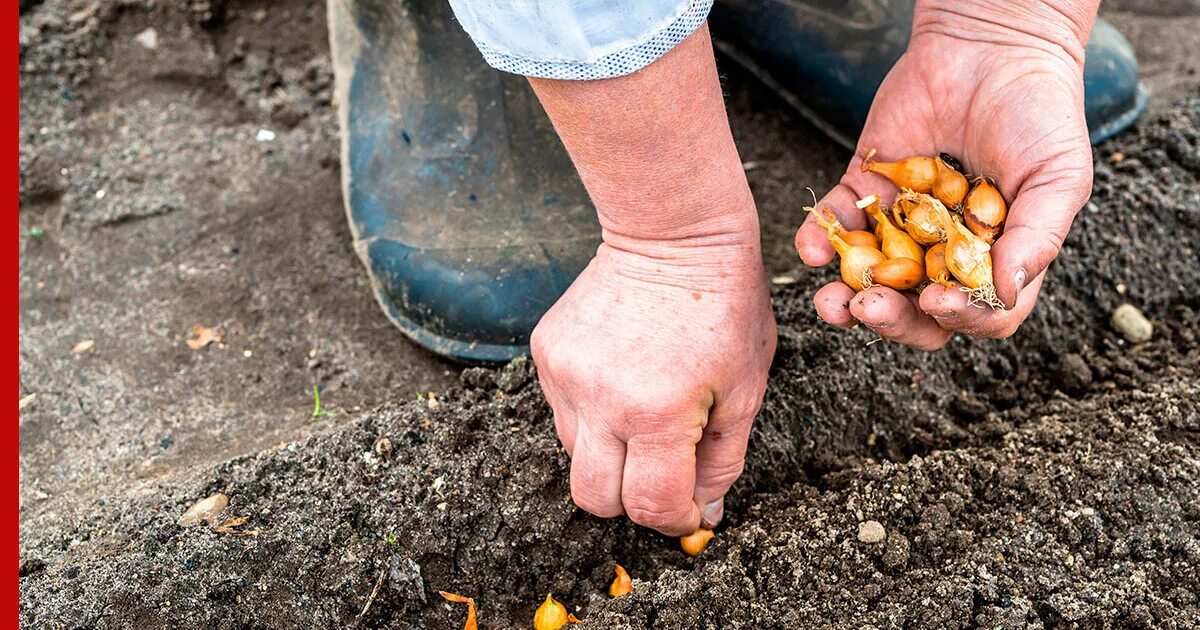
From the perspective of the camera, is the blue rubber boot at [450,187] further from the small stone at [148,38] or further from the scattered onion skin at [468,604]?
the small stone at [148,38]

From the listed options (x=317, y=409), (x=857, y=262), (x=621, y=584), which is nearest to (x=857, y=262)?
(x=857, y=262)

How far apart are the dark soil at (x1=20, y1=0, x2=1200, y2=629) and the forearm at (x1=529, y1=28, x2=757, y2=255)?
0.34 meters

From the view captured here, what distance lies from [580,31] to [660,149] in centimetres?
16

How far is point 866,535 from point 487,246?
0.74 meters

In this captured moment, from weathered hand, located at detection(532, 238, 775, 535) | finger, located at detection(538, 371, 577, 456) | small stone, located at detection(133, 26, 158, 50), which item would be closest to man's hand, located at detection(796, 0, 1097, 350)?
weathered hand, located at detection(532, 238, 775, 535)

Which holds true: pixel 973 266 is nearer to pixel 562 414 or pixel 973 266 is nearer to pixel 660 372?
pixel 660 372

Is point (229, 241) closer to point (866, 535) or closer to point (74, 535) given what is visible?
point (74, 535)

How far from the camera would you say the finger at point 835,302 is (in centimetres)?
107

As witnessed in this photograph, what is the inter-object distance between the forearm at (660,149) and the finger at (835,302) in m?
0.13

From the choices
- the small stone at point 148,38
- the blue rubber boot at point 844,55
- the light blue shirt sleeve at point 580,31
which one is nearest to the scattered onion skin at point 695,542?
the light blue shirt sleeve at point 580,31

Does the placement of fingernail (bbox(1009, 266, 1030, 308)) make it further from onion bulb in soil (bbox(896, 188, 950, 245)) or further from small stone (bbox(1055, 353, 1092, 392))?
small stone (bbox(1055, 353, 1092, 392))

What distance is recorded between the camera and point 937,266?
1.04 metres

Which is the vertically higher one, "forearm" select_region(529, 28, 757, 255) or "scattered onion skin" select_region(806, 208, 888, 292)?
"forearm" select_region(529, 28, 757, 255)

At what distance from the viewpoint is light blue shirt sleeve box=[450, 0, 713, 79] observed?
921 mm
